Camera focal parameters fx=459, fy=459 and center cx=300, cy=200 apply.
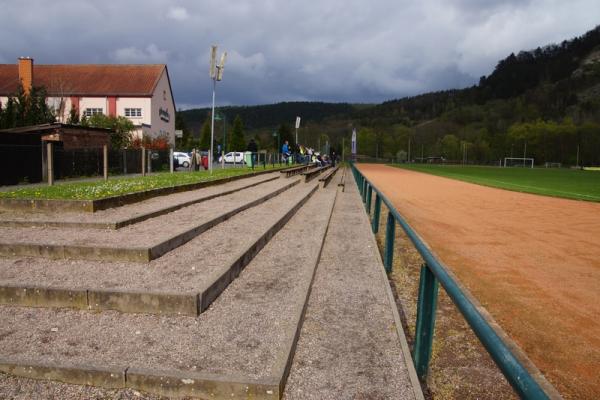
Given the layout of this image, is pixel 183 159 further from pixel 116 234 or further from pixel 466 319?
pixel 466 319

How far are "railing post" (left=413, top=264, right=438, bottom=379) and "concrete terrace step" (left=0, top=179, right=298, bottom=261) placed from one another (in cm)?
300

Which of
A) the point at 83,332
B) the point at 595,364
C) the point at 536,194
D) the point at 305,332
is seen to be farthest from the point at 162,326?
the point at 536,194

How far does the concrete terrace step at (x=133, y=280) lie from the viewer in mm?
3832

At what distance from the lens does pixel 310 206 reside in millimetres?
11852

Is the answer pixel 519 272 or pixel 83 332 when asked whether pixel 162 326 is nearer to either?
pixel 83 332

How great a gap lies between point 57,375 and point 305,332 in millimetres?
1820

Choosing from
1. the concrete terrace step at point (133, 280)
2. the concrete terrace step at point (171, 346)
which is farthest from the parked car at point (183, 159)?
the concrete terrace step at point (171, 346)

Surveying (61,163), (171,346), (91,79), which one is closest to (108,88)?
(91,79)

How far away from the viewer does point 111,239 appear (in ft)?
18.1

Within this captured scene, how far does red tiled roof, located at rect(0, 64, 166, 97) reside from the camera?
4762 centimetres

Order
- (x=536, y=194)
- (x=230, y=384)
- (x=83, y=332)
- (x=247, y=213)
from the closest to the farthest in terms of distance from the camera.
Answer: (x=230, y=384) < (x=83, y=332) < (x=247, y=213) < (x=536, y=194)

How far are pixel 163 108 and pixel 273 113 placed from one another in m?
130

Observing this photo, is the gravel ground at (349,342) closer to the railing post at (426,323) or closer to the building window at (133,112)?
the railing post at (426,323)

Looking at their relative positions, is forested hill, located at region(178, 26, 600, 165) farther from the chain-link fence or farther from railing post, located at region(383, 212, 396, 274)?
railing post, located at region(383, 212, 396, 274)
